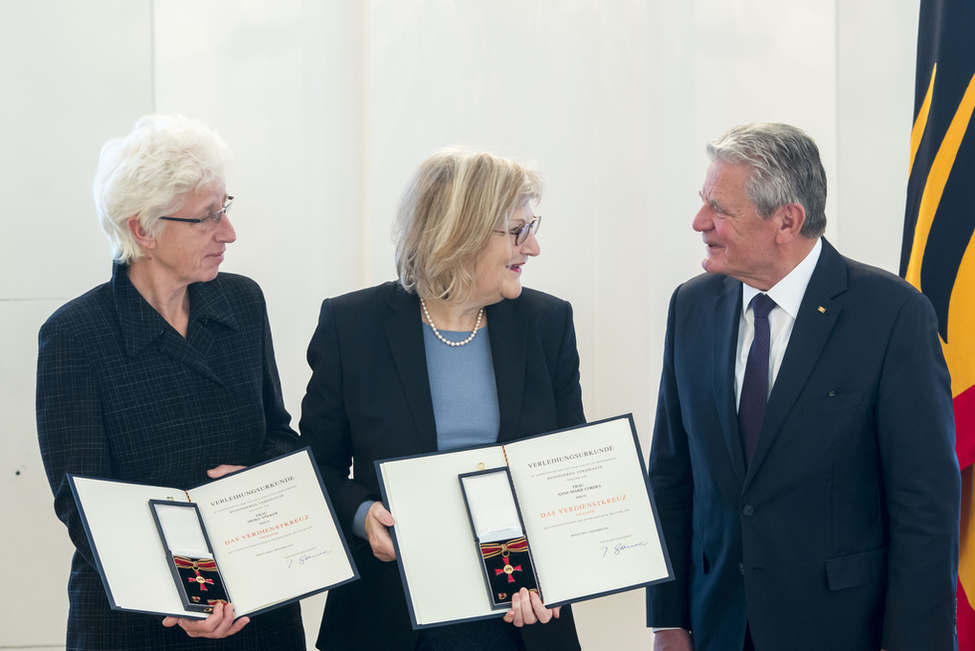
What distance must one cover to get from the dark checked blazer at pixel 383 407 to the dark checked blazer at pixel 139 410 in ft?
0.67

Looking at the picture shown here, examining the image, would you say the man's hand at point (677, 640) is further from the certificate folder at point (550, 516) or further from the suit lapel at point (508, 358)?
the suit lapel at point (508, 358)

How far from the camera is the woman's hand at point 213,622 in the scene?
1697mm

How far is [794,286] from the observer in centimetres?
189

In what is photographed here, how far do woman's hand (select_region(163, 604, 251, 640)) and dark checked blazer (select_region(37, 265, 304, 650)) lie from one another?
271 mm

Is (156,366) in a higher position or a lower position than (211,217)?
lower

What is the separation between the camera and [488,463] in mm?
1682

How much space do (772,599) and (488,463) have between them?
2.40ft

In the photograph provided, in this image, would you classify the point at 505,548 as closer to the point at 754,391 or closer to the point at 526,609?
the point at 526,609

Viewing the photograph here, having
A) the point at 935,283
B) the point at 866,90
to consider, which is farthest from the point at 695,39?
the point at 935,283

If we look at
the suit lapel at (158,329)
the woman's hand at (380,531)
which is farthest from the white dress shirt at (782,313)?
the suit lapel at (158,329)

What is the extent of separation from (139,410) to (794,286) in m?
1.56

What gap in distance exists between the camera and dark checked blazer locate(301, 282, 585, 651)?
6.18 feet
